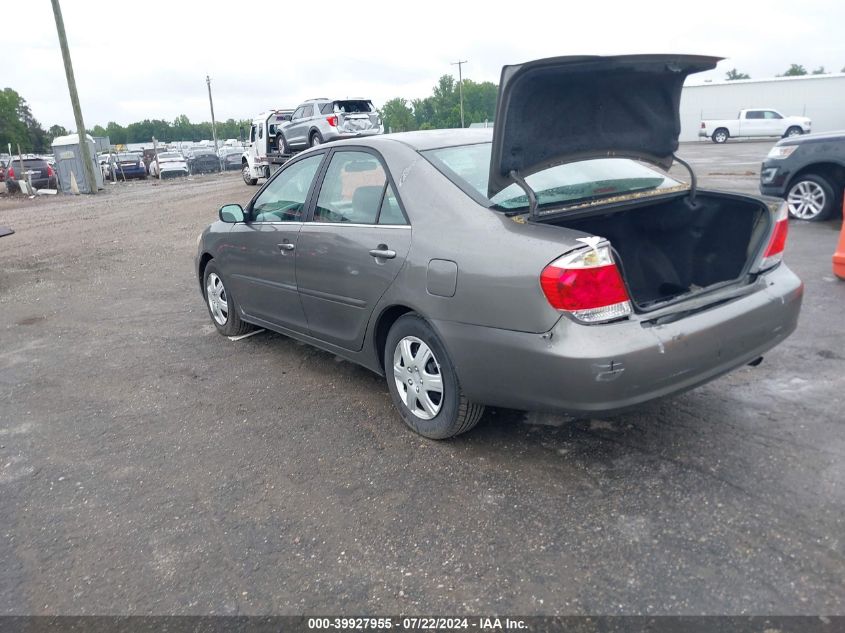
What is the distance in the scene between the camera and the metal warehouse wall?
42875 millimetres

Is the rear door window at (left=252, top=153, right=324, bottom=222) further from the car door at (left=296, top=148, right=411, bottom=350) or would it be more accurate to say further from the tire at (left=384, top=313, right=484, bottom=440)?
the tire at (left=384, top=313, right=484, bottom=440)

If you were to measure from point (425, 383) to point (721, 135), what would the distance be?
3854 centimetres

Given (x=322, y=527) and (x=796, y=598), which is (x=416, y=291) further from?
(x=796, y=598)

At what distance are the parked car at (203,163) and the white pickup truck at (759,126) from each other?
2703cm

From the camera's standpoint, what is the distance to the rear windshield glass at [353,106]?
69.4 ft

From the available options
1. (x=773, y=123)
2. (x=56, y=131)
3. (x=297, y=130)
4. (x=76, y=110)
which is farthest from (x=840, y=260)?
(x=56, y=131)

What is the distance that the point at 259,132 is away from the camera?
80.3 feet

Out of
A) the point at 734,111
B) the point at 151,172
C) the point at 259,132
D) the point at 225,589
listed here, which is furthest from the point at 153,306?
the point at 734,111

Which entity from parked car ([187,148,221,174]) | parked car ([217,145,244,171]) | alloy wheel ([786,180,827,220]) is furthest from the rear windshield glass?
parked car ([217,145,244,171])

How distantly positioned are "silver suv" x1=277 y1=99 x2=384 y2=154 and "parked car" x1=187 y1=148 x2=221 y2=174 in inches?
670

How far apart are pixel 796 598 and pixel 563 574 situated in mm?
794

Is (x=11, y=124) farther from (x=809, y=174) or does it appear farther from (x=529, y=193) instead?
(x=529, y=193)

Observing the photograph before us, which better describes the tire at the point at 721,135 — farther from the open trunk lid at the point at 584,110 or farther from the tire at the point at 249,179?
the open trunk lid at the point at 584,110

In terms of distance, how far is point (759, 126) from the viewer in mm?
36438
